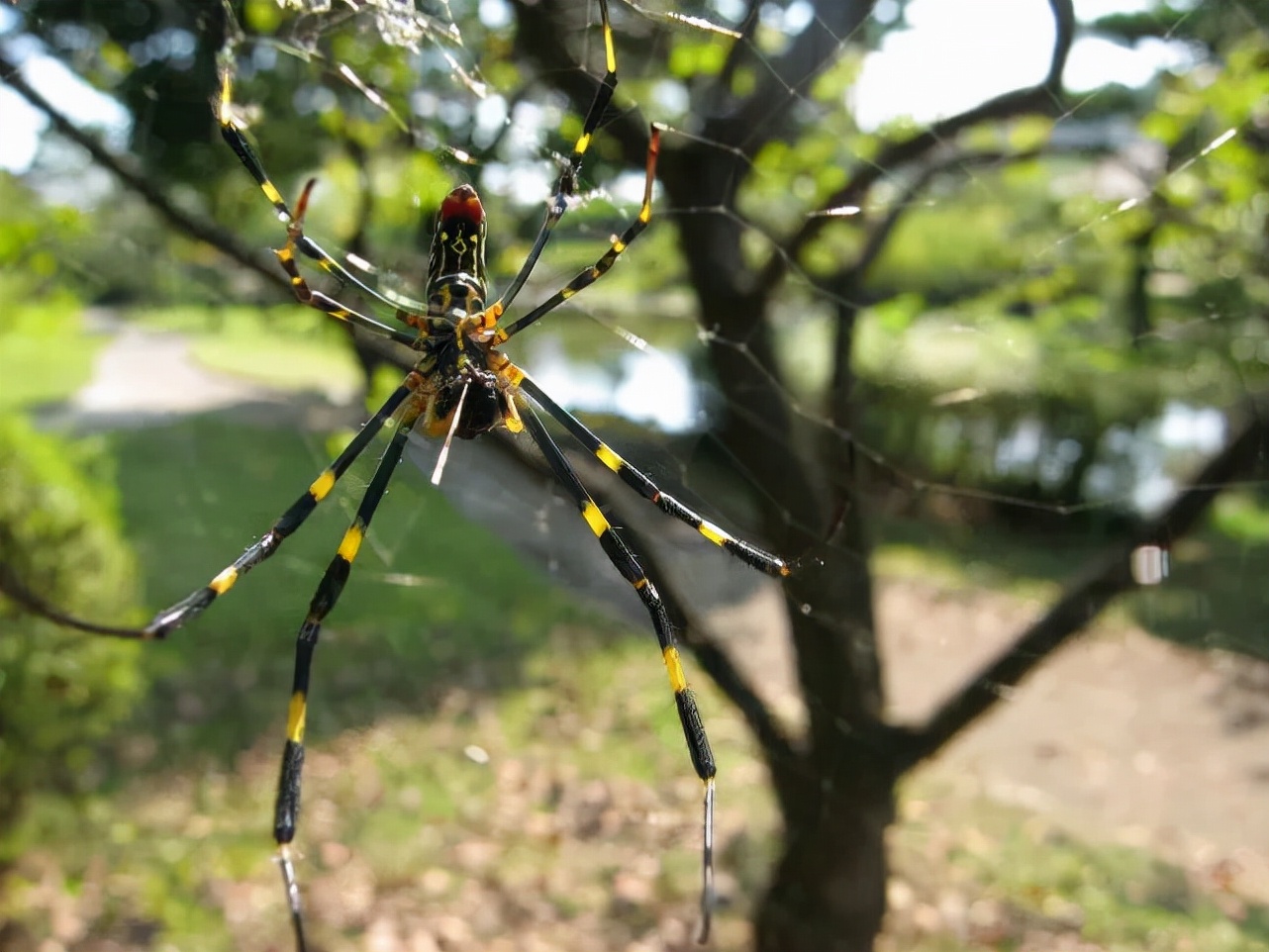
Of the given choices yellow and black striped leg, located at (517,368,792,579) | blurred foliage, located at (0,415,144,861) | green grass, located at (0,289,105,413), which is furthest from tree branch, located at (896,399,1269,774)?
green grass, located at (0,289,105,413)

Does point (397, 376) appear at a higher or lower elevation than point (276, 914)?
higher

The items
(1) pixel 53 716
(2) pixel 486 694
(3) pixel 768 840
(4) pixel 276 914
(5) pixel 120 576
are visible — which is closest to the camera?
(3) pixel 768 840

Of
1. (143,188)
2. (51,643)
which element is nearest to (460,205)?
(143,188)

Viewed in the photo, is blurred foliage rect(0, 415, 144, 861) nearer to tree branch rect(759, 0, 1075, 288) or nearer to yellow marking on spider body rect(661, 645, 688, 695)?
yellow marking on spider body rect(661, 645, 688, 695)

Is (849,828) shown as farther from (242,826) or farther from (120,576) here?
(120,576)

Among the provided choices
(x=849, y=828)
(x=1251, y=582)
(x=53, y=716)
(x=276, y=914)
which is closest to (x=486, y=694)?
(x=276, y=914)

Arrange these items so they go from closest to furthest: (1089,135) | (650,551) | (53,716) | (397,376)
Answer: (650,551), (397,376), (1089,135), (53,716)

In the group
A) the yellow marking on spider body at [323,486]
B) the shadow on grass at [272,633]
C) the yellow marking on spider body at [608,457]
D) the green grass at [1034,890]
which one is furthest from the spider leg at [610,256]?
the green grass at [1034,890]
